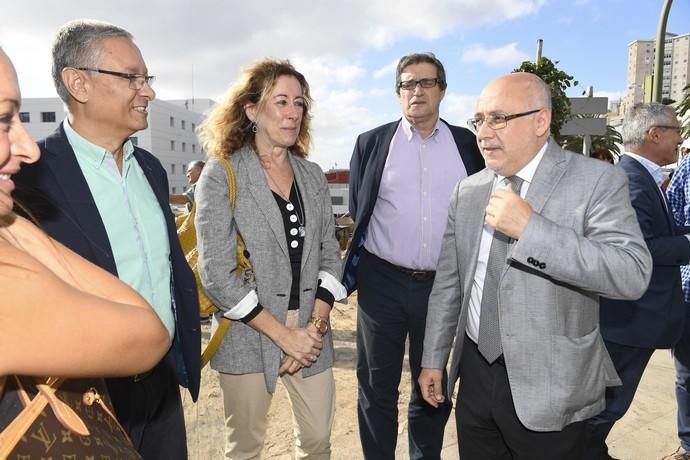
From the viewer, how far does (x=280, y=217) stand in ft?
8.11

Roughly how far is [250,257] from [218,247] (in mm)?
169

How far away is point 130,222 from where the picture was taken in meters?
2.08

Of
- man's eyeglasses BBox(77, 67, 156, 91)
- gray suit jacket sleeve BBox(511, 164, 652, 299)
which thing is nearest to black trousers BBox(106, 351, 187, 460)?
man's eyeglasses BBox(77, 67, 156, 91)

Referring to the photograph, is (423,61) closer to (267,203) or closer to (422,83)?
(422,83)

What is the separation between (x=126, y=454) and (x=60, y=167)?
130 centimetres

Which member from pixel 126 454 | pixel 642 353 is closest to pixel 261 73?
pixel 126 454

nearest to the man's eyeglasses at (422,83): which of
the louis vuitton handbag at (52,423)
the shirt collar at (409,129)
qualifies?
the shirt collar at (409,129)

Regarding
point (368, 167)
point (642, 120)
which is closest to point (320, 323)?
point (368, 167)

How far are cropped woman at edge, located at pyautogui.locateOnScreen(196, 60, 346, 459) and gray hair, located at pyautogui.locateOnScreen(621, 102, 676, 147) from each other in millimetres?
2388

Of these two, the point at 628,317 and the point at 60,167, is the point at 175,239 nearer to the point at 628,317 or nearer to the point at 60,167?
the point at 60,167

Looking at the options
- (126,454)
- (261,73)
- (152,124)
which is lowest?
(126,454)

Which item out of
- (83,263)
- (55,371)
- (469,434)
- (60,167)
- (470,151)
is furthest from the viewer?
(470,151)

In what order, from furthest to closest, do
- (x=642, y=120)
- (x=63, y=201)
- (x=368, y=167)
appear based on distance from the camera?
(x=642, y=120) → (x=368, y=167) → (x=63, y=201)

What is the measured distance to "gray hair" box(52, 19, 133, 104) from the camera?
2.07 metres
